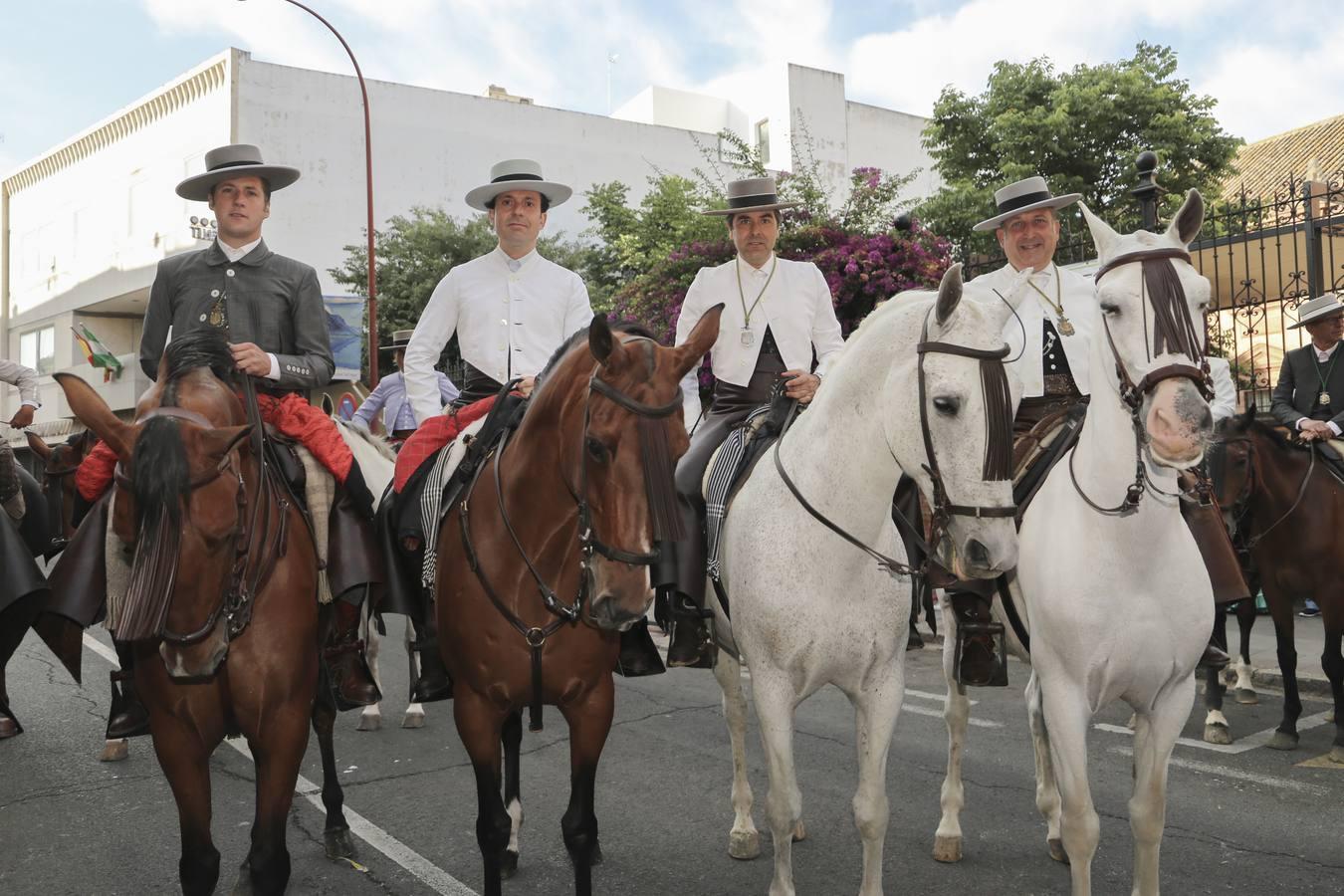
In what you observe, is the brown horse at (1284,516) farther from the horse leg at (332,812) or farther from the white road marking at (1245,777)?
the horse leg at (332,812)

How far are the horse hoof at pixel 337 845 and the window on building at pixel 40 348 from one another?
118 ft

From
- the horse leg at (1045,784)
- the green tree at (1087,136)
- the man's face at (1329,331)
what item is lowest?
the horse leg at (1045,784)

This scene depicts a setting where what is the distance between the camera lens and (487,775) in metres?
3.80

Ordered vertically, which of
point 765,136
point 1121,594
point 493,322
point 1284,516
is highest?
point 765,136

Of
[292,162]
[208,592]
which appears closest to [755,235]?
[208,592]

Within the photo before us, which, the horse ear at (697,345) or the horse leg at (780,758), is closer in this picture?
the horse ear at (697,345)

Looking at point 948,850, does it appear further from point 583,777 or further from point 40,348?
point 40,348

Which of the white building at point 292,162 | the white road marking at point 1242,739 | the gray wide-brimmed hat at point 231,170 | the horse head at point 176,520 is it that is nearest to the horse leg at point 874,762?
the horse head at point 176,520

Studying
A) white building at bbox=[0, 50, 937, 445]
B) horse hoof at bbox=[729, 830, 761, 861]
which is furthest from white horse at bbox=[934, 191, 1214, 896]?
white building at bbox=[0, 50, 937, 445]

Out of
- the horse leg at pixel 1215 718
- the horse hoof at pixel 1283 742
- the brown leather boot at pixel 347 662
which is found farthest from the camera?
the horse leg at pixel 1215 718

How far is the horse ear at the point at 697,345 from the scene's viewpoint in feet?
11.2

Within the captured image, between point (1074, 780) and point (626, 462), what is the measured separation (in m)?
1.93

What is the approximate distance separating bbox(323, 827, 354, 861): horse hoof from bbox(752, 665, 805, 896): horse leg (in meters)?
2.07

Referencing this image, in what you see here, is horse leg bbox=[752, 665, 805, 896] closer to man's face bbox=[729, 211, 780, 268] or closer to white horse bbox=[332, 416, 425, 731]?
white horse bbox=[332, 416, 425, 731]
